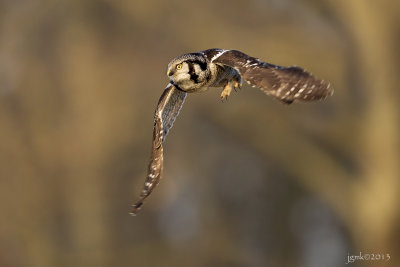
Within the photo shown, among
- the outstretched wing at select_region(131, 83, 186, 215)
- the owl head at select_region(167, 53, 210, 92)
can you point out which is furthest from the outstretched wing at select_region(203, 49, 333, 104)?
the outstretched wing at select_region(131, 83, 186, 215)

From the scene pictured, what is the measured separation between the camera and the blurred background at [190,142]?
12570 mm

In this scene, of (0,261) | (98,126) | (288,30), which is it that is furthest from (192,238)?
(288,30)

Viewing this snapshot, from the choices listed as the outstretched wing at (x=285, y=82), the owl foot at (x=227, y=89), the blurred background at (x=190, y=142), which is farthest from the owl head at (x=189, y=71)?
the blurred background at (x=190, y=142)

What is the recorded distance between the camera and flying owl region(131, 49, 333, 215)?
16.3ft

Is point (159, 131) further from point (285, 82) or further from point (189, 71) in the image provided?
point (285, 82)

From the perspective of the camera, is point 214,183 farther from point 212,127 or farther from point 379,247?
point 379,247

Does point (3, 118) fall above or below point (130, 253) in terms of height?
above

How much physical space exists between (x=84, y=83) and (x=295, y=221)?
4133 millimetres

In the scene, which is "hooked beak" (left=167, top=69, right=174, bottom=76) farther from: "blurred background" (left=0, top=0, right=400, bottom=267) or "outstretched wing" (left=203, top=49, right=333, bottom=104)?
"blurred background" (left=0, top=0, right=400, bottom=267)

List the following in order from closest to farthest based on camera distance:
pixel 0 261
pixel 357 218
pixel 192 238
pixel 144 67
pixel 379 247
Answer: pixel 379 247
pixel 357 218
pixel 0 261
pixel 144 67
pixel 192 238

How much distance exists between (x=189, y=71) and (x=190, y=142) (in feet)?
35.7

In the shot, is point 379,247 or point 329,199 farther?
point 329,199

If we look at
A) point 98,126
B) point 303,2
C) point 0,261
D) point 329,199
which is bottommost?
point 0,261

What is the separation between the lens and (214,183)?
16.8 meters
